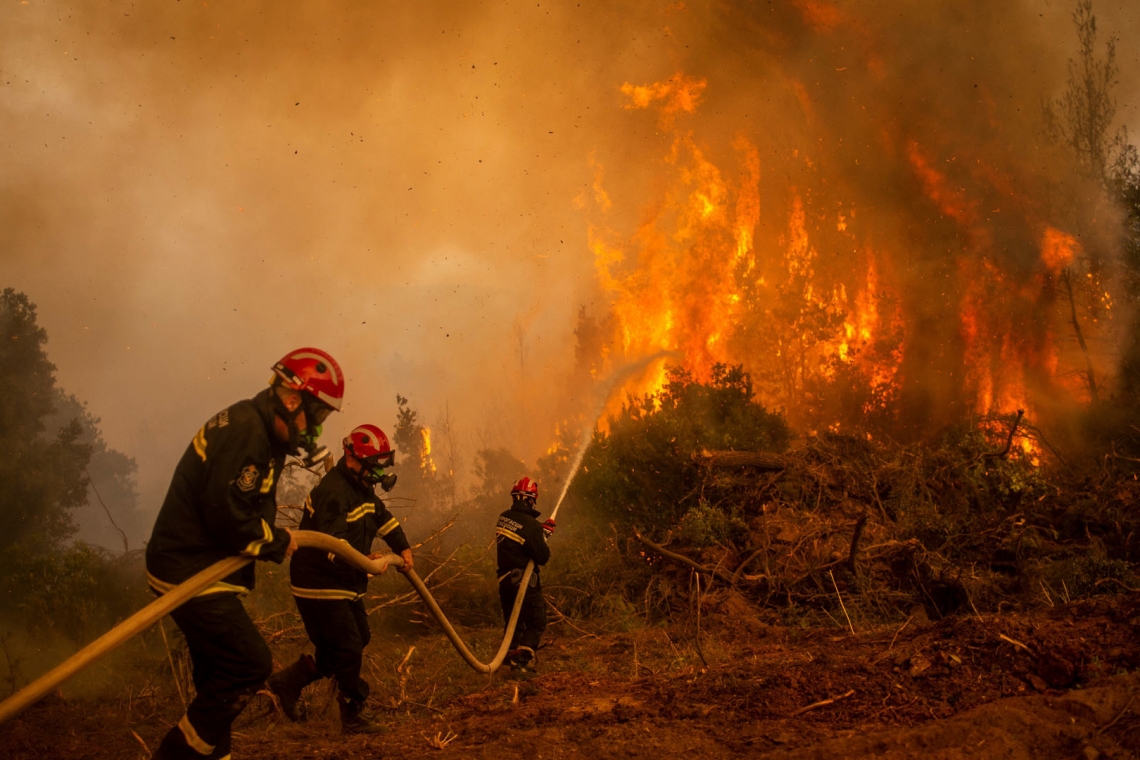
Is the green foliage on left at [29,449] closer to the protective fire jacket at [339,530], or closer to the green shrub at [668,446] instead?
the green shrub at [668,446]

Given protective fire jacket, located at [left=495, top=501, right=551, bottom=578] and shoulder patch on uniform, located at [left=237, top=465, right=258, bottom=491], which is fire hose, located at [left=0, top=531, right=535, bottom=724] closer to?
shoulder patch on uniform, located at [left=237, top=465, right=258, bottom=491]

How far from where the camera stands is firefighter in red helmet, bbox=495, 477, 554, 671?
771 cm

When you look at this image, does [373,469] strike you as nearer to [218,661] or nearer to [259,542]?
[259,542]

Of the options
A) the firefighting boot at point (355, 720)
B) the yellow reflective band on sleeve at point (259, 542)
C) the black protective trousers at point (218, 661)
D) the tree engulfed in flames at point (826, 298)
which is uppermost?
the tree engulfed in flames at point (826, 298)

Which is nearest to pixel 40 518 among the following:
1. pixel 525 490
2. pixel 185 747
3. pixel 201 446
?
pixel 525 490

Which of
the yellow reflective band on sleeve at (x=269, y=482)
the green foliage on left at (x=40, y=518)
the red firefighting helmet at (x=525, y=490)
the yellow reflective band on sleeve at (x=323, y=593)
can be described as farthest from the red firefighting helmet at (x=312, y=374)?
the green foliage on left at (x=40, y=518)

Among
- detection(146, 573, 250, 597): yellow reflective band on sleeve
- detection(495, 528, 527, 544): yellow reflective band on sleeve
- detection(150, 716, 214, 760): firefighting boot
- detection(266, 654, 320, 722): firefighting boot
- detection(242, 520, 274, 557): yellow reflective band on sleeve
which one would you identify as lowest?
detection(266, 654, 320, 722): firefighting boot

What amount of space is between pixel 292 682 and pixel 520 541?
8.60ft

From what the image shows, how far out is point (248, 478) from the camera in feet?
13.0

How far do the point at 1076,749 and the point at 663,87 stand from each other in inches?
957

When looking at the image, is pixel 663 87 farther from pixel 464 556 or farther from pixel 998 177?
pixel 464 556

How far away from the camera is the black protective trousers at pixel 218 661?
12.8ft

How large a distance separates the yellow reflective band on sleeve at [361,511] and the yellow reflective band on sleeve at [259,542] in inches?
74.2

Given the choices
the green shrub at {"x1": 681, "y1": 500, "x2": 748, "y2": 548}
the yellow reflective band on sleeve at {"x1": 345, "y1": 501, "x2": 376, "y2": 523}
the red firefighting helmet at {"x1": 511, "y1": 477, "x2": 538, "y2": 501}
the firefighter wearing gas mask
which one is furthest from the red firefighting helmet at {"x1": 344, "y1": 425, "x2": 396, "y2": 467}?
the green shrub at {"x1": 681, "y1": 500, "x2": 748, "y2": 548}
